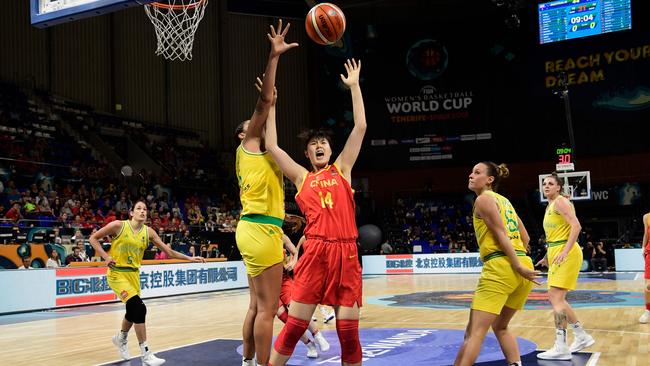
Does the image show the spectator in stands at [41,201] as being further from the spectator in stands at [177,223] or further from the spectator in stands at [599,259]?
the spectator in stands at [599,259]

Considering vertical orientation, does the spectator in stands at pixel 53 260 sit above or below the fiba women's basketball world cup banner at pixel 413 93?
below

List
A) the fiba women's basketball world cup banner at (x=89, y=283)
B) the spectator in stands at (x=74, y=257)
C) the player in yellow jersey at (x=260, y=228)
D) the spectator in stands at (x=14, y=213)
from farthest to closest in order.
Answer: the spectator in stands at (x=14, y=213)
the spectator in stands at (x=74, y=257)
the fiba women's basketball world cup banner at (x=89, y=283)
the player in yellow jersey at (x=260, y=228)

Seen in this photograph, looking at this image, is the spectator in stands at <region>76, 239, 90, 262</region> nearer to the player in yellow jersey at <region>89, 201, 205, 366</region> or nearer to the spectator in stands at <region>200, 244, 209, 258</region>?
the spectator in stands at <region>200, 244, 209, 258</region>

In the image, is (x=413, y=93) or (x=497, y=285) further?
(x=413, y=93)

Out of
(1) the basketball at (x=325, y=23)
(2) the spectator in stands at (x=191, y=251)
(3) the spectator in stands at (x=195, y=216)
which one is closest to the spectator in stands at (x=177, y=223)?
(3) the spectator in stands at (x=195, y=216)

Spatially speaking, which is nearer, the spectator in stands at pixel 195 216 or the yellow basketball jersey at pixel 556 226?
the yellow basketball jersey at pixel 556 226

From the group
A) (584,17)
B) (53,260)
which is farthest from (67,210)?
(584,17)

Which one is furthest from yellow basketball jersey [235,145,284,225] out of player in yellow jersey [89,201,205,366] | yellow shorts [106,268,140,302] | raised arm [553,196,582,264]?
raised arm [553,196,582,264]

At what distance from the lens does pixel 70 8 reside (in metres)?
7.94

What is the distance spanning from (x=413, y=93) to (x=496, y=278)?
25.5 m

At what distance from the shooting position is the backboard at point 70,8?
763 cm

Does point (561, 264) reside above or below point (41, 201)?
below

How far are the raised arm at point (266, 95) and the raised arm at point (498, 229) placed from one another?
168 centimetres

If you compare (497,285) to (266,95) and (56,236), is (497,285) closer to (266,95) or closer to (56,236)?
(266,95)
